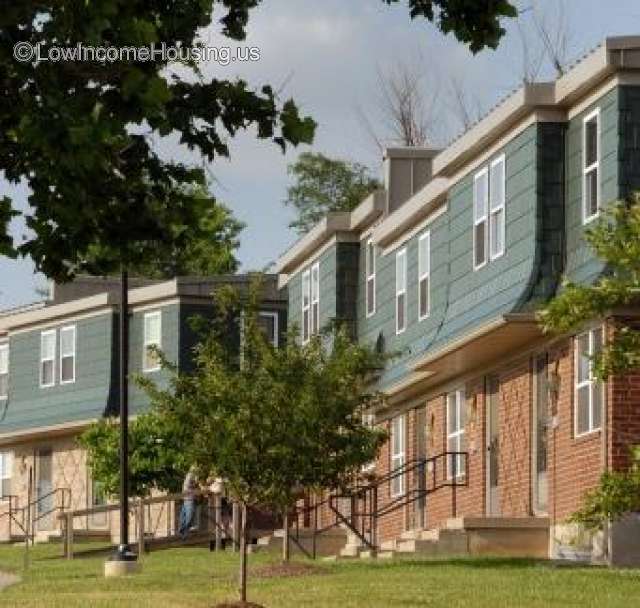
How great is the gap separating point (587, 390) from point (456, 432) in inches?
284

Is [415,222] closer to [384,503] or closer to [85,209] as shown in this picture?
[384,503]

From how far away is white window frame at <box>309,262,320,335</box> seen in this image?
4641 cm

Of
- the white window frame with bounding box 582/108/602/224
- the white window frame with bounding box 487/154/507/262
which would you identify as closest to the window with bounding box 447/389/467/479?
the white window frame with bounding box 487/154/507/262

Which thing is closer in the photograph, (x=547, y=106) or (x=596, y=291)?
(x=596, y=291)

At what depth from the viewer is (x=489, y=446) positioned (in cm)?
3622

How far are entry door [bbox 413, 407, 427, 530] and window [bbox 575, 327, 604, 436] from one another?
24.4 ft

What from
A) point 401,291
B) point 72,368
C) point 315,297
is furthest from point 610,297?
point 72,368

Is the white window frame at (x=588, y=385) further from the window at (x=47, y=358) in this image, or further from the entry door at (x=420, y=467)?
the window at (x=47, y=358)

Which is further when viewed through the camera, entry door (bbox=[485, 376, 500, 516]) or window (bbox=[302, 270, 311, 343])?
window (bbox=[302, 270, 311, 343])

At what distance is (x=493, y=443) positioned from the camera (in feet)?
119

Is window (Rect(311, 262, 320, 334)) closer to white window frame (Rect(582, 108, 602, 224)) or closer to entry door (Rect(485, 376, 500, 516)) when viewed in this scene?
entry door (Rect(485, 376, 500, 516))

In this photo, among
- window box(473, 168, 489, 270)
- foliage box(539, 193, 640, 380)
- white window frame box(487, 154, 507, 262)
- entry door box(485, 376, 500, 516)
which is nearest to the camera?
foliage box(539, 193, 640, 380)

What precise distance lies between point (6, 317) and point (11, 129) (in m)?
48.7

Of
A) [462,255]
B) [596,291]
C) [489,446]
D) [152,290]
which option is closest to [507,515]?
[489,446]
